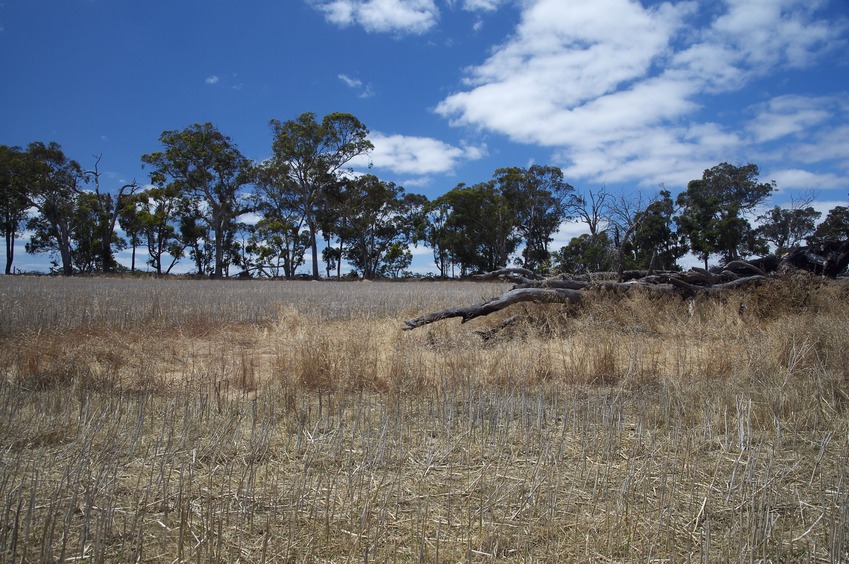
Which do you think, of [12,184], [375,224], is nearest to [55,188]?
[12,184]

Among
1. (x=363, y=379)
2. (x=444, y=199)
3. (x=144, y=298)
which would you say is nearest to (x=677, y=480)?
(x=363, y=379)

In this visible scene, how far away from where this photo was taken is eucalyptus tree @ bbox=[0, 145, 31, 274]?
130 ft

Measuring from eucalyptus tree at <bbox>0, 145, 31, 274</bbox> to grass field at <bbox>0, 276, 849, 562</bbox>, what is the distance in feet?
143

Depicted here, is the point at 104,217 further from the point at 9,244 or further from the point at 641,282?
the point at 641,282

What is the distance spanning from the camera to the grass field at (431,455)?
8.14 feet

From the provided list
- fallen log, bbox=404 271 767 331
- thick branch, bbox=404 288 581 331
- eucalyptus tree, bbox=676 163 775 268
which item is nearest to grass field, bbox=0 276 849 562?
thick branch, bbox=404 288 581 331

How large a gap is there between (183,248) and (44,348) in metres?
50.2

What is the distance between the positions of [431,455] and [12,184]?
51.7 meters

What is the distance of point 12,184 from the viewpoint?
133 feet

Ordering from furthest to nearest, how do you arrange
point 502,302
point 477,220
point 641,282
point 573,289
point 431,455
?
1. point 477,220
2. point 641,282
3. point 573,289
4. point 502,302
5. point 431,455

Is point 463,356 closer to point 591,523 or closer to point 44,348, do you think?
point 591,523

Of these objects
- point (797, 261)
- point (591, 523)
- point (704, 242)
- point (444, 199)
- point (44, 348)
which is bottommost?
point (591, 523)

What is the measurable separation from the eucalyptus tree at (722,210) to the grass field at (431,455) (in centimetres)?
3529

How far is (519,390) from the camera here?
5398 mm
